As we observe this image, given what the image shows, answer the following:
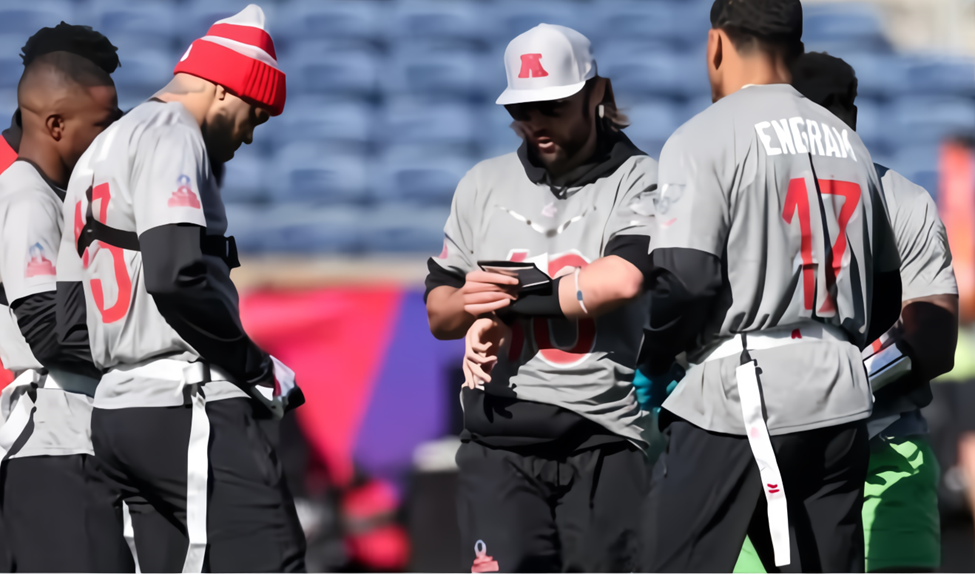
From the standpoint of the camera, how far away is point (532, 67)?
206 centimetres

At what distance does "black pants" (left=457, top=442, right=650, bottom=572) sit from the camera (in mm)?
1976

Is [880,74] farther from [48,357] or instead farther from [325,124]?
[48,357]

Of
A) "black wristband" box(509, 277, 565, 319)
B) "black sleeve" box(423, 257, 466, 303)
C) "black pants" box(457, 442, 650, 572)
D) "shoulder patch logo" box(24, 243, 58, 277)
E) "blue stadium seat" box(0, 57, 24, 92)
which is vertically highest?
"blue stadium seat" box(0, 57, 24, 92)

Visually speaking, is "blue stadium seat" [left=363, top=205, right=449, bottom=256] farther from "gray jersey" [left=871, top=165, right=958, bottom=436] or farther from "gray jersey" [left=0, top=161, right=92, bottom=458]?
"gray jersey" [left=871, top=165, right=958, bottom=436]

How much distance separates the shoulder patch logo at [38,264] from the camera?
2264 mm

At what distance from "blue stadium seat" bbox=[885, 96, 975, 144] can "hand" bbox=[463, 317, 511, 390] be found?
3245 mm

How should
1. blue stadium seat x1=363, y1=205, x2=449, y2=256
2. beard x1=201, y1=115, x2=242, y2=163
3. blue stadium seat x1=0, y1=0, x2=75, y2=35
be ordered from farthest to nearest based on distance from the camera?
blue stadium seat x1=0, y1=0, x2=75, y2=35
blue stadium seat x1=363, y1=205, x2=449, y2=256
beard x1=201, y1=115, x2=242, y2=163

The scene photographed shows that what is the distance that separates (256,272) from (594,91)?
6.83 ft

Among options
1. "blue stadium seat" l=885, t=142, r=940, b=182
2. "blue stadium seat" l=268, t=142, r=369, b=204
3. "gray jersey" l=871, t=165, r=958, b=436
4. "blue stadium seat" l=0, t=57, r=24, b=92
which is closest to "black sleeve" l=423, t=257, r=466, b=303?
"gray jersey" l=871, t=165, r=958, b=436

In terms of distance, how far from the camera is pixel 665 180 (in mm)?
1773

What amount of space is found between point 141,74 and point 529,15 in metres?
1.89

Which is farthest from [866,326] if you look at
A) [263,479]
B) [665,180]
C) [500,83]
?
[500,83]

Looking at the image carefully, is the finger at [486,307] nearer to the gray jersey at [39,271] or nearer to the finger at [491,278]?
the finger at [491,278]

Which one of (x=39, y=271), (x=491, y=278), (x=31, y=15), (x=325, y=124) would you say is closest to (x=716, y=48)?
(x=491, y=278)
